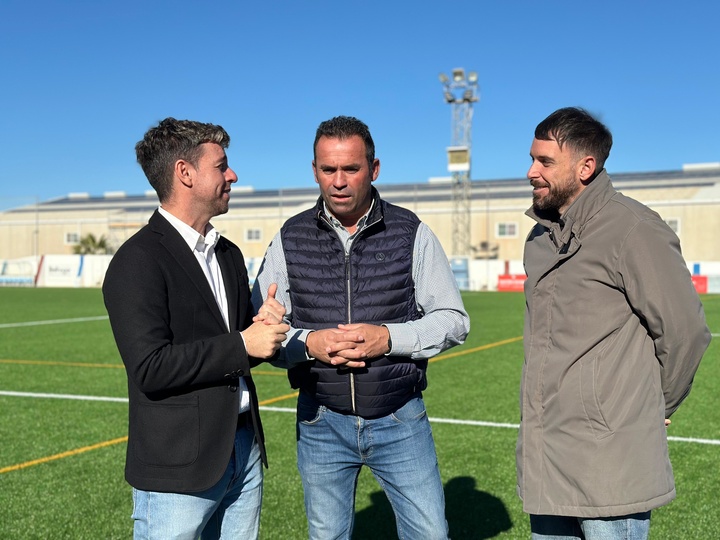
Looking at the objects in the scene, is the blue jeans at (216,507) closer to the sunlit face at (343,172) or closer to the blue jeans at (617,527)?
the sunlit face at (343,172)

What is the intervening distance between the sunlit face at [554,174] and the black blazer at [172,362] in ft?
4.02

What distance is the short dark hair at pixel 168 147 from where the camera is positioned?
2.80 metres

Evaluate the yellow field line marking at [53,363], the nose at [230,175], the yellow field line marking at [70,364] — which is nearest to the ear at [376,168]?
the nose at [230,175]

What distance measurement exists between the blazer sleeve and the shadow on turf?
2.71 m

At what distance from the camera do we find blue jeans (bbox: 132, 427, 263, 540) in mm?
2674

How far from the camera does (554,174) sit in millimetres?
2895

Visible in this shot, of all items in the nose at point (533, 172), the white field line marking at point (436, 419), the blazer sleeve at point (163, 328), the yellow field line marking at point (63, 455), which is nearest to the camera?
the blazer sleeve at point (163, 328)

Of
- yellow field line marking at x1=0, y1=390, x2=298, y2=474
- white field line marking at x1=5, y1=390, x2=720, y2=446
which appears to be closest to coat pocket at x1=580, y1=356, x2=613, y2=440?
white field line marking at x1=5, y1=390, x2=720, y2=446

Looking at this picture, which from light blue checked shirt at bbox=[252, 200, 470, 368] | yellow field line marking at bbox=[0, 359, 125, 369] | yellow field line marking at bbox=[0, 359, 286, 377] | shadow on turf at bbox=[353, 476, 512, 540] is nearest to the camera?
light blue checked shirt at bbox=[252, 200, 470, 368]

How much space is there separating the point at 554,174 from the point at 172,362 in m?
1.50

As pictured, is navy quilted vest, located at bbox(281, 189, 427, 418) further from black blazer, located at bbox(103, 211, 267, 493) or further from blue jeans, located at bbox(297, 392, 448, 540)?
black blazer, located at bbox(103, 211, 267, 493)

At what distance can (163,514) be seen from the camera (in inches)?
105

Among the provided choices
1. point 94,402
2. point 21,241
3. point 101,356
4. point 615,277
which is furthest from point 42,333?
point 21,241

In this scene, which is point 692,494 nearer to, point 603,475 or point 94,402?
point 603,475
